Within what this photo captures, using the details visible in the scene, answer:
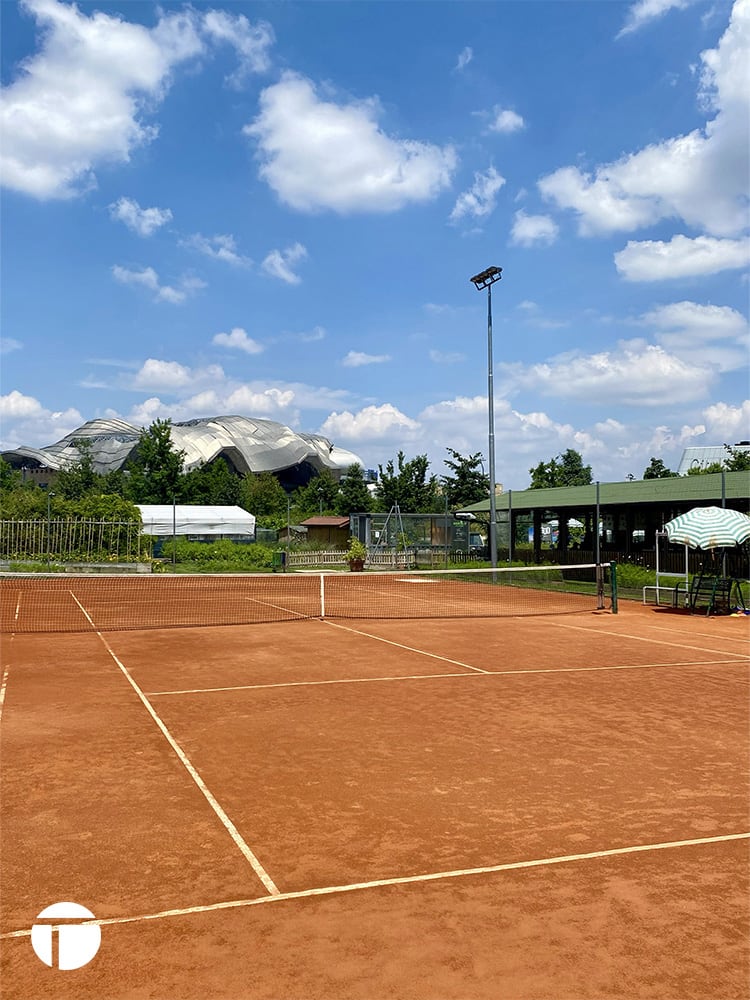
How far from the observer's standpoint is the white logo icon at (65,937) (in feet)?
12.9

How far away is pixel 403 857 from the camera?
203 inches

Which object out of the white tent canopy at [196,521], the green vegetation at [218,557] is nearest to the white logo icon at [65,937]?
the green vegetation at [218,557]

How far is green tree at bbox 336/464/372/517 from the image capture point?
71.6m

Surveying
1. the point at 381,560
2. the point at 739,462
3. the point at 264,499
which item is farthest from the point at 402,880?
the point at 264,499

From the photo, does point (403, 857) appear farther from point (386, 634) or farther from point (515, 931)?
point (386, 634)

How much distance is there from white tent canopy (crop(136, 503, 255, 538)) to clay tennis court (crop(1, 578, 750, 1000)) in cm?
4222

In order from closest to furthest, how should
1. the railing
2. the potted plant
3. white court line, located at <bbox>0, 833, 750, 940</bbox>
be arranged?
white court line, located at <bbox>0, 833, 750, 940</bbox> → the potted plant → the railing

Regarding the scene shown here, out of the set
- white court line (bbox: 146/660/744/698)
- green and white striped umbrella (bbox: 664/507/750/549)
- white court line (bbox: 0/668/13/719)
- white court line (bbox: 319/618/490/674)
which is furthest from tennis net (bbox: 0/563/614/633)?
white court line (bbox: 146/660/744/698)

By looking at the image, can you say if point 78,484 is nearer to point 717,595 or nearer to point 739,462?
point 739,462

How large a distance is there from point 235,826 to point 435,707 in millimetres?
4192

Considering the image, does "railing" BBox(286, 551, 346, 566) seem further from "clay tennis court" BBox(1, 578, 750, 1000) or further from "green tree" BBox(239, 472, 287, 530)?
"clay tennis court" BBox(1, 578, 750, 1000)

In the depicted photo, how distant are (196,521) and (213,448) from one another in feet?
205

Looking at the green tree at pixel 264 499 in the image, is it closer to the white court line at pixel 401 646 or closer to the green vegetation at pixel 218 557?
the green vegetation at pixel 218 557

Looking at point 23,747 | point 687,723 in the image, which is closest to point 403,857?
point 23,747
